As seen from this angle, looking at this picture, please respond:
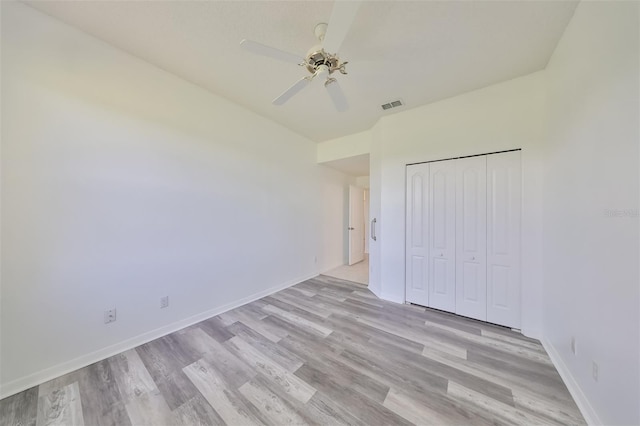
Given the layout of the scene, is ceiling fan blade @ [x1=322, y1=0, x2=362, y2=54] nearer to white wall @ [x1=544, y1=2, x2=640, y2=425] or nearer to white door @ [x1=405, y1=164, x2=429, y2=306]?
white wall @ [x1=544, y1=2, x2=640, y2=425]

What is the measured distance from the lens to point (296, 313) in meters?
2.68

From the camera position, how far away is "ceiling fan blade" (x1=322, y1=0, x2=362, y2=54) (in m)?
1.12

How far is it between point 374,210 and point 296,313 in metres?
1.99

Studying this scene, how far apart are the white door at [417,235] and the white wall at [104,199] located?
230 cm

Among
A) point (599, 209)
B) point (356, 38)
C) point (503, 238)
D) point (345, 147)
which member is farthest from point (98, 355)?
point (503, 238)

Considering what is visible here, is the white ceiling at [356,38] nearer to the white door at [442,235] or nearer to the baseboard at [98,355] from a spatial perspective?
the white door at [442,235]

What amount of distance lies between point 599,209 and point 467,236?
1.33 m

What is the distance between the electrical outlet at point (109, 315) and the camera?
1859mm

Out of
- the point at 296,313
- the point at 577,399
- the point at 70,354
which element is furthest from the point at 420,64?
the point at 70,354

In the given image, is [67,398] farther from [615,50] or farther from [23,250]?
[615,50]

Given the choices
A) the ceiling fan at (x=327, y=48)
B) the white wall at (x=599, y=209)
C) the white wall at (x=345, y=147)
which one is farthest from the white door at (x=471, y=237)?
the ceiling fan at (x=327, y=48)

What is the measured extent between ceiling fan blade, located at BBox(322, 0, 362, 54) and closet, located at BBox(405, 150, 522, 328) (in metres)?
2.01

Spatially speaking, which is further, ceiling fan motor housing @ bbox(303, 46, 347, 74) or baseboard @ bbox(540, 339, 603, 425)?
ceiling fan motor housing @ bbox(303, 46, 347, 74)

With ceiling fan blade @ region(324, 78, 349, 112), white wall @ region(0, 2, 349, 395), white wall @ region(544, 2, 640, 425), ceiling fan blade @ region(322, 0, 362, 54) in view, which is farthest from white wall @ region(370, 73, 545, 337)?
white wall @ region(0, 2, 349, 395)
